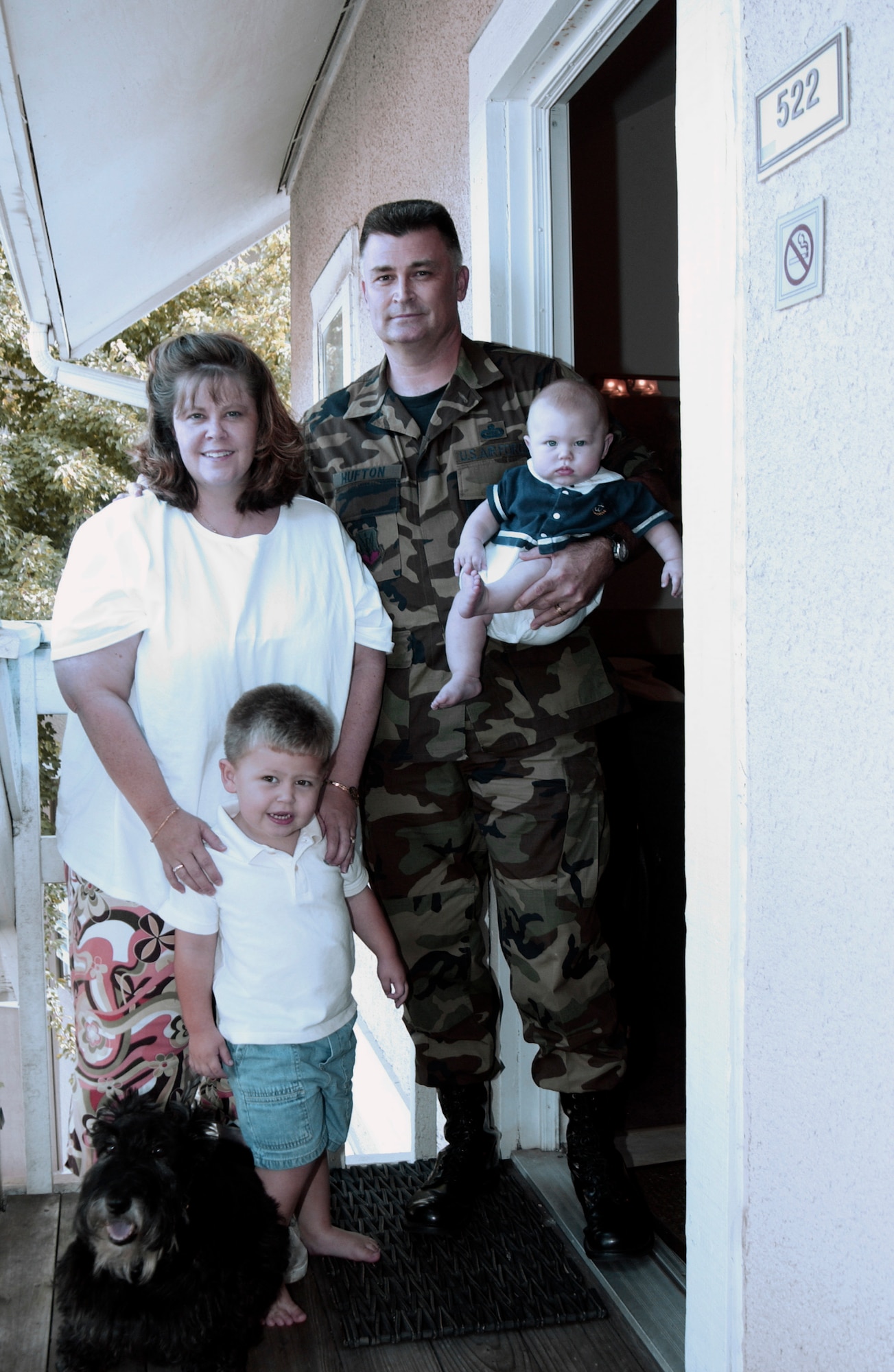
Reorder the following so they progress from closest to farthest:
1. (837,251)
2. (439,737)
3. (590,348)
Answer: (837,251)
(439,737)
(590,348)

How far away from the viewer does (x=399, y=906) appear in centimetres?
217

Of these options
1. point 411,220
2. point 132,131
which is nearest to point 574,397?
point 411,220

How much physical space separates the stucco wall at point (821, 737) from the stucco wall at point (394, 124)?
1.50 meters

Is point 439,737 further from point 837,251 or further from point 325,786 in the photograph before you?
point 837,251

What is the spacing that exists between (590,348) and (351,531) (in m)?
1.72

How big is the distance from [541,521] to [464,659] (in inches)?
→ 11.0

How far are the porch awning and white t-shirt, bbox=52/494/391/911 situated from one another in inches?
62.9

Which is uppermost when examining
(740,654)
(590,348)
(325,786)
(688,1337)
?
(590,348)

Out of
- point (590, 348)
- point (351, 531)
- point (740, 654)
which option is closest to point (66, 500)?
point (590, 348)

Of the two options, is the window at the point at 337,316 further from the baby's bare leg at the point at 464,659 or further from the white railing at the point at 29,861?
the baby's bare leg at the point at 464,659

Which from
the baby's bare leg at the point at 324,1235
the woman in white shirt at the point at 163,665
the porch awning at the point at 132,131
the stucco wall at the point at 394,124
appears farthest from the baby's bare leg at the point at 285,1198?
the porch awning at the point at 132,131

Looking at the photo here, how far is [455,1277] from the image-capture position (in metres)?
1.88

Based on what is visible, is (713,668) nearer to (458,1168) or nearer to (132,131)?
(458,1168)

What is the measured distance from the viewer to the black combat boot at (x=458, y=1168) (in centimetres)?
204
